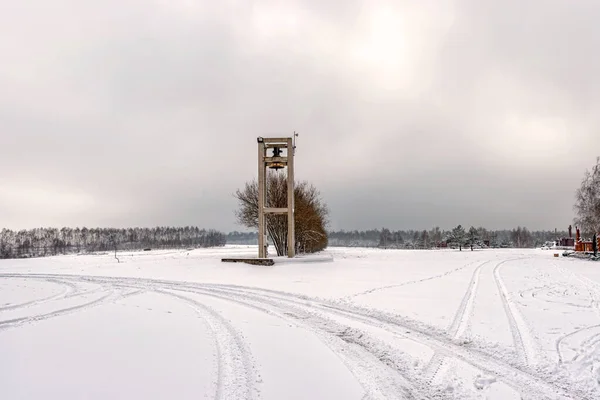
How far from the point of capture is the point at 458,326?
727cm

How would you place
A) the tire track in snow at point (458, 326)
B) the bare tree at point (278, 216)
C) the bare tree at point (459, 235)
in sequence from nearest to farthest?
the tire track in snow at point (458, 326), the bare tree at point (278, 216), the bare tree at point (459, 235)

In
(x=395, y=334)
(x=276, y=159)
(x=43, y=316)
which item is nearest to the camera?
(x=395, y=334)

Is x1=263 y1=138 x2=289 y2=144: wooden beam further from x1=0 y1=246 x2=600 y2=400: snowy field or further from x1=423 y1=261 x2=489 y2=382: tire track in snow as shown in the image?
x1=423 y1=261 x2=489 y2=382: tire track in snow

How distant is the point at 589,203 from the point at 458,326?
4444cm

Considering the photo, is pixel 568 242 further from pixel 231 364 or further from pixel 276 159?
pixel 231 364

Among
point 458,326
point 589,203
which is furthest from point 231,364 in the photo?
point 589,203

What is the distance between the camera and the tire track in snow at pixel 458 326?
4942 millimetres

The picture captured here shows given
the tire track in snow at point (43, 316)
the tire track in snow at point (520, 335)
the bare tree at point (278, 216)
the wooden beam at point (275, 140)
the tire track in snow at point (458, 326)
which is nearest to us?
the tire track in snow at point (458, 326)

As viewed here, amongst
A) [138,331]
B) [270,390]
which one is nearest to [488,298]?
[270,390]

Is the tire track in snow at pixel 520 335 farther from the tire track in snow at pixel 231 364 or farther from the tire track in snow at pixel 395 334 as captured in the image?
the tire track in snow at pixel 231 364

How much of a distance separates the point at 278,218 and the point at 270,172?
19.1 ft

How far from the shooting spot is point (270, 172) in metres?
35.2

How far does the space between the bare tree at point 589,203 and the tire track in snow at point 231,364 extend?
43.3 meters

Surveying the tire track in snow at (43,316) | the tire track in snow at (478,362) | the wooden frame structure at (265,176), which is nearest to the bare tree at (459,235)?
the wooden frame structure at (265,176)
